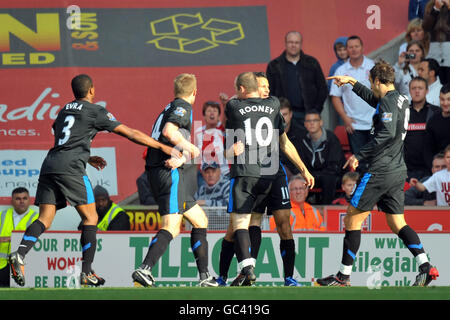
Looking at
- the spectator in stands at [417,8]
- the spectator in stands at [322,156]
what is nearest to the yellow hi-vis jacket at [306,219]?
the spectator in stands at [322,156]

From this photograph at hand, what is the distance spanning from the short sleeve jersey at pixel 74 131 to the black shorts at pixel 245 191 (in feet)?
4.36

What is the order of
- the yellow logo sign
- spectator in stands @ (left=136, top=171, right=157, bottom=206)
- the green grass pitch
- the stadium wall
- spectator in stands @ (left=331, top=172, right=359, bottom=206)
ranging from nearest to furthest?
the green grass pitch → the stadium wall → spectator in stands @ (left=331, top=172, right=359, bottom=206) → spectator in stands @ (left=136, top=171, right=157, bottom=206) → the yellow logo sign

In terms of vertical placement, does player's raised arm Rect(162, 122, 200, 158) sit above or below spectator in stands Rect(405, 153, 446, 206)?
above

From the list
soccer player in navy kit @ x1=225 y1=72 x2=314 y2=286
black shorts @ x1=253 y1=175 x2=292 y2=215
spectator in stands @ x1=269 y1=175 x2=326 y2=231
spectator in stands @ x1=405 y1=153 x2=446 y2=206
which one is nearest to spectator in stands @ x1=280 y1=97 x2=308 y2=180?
spectator in stands @ x1=269 y1=175 x2=326 y2=231

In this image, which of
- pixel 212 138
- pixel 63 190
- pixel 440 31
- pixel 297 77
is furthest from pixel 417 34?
pixel 63 190

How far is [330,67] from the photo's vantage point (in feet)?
49.0

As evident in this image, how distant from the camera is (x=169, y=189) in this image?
858 centimetres

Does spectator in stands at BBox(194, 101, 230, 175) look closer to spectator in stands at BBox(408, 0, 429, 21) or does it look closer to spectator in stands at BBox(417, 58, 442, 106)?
spectator in stands at BBox(417, 58, 442, 106)

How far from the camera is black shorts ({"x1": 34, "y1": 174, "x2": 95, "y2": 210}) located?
29.0 ft

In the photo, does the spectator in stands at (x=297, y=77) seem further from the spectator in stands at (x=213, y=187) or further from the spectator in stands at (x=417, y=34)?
the spectator in stands at (x=213, y=187)

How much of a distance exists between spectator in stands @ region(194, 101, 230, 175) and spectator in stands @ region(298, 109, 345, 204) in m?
1.16

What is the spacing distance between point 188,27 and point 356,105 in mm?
3180

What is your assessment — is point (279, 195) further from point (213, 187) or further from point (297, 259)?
point (213, 187)
